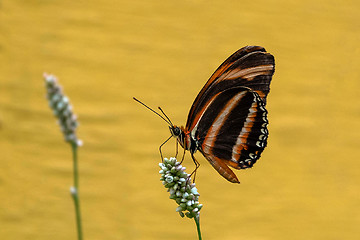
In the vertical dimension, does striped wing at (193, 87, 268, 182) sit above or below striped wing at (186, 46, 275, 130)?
below

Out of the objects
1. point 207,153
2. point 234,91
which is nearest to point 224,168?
point 207,153

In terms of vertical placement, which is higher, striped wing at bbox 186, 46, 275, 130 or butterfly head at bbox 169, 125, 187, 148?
striped wing at bbox 186, 46, 275, 130

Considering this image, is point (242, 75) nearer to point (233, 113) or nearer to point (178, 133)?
point (233, 113)

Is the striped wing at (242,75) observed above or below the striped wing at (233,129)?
above

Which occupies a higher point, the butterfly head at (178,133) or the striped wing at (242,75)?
the striped wing at (242,75)

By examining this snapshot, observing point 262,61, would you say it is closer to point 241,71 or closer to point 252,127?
point 241,71
